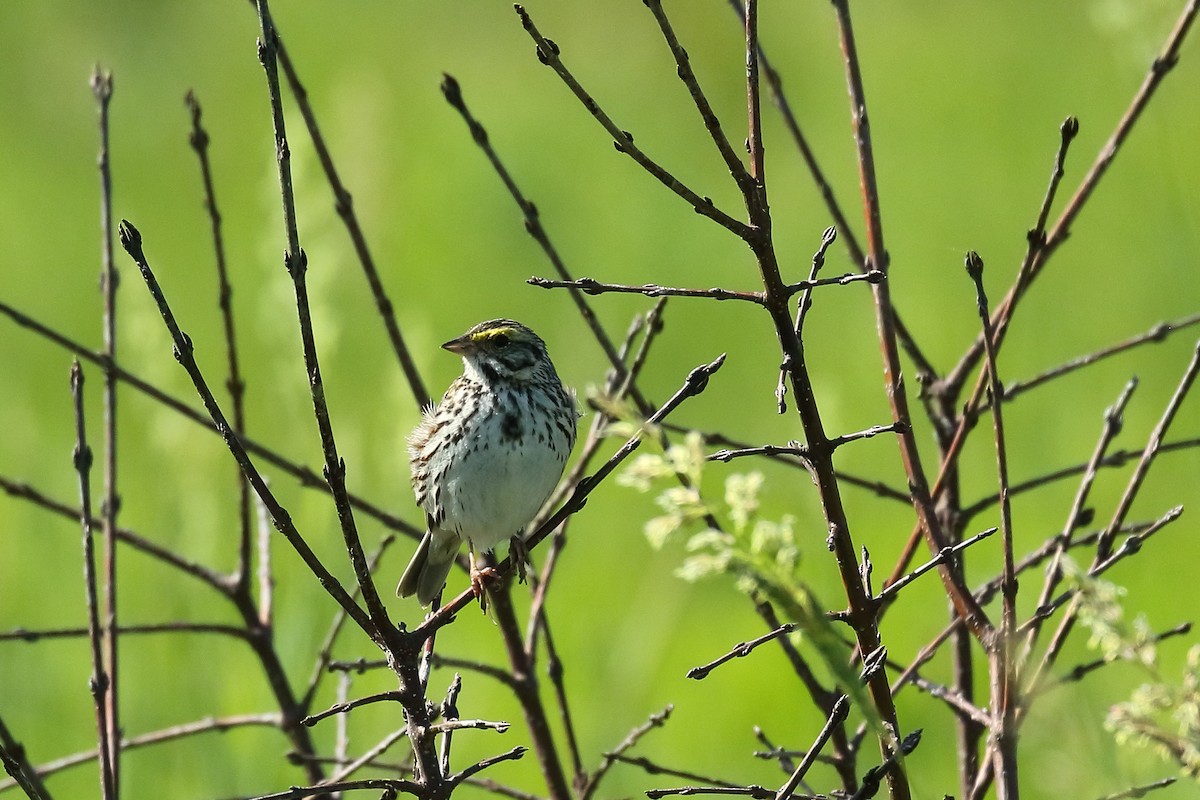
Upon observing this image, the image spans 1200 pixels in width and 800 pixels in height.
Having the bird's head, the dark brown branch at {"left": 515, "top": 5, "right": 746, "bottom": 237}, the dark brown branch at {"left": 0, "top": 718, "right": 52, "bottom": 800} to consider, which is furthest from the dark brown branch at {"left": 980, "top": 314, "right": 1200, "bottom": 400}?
the dark brown branch at {"left": 0, "top": 718, "right": 52, "bottom": 800}

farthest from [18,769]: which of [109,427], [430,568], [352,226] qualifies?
[430,568]

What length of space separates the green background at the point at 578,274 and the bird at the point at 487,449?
0.53 feet

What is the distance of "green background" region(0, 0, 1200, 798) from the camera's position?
505 cm

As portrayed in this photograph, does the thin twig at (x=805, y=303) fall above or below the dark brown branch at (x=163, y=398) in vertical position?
below

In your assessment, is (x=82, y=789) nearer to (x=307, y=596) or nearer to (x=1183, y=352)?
(x=307, y=596)

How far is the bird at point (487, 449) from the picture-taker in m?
4.29

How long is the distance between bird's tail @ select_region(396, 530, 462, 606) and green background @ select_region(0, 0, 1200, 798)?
0.21 meters

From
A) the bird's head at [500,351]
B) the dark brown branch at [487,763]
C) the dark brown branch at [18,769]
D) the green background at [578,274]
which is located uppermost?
the green background at [578,274]

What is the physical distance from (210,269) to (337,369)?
9.97ft

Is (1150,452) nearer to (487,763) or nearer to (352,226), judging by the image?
(487,763)

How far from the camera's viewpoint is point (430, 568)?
15.0 ft

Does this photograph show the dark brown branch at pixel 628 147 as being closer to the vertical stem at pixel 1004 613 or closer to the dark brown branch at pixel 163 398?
the vertical stem at pixel 1004 613

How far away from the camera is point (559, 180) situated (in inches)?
495

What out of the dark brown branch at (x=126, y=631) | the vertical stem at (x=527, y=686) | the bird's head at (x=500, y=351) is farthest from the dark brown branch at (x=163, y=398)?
the bird's head at (x=500, y=351)
